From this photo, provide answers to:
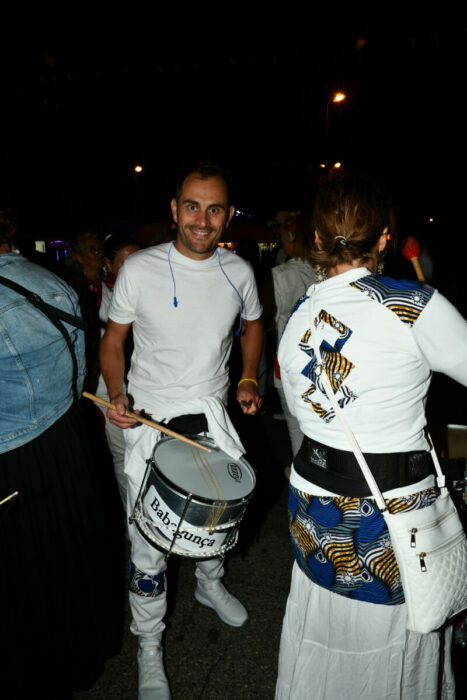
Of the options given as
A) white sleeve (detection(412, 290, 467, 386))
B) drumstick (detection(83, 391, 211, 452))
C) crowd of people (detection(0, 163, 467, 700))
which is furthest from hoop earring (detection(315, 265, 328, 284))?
drumstick (detection(83, 391, 211, 452))

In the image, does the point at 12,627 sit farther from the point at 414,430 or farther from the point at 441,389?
the point at 441,389

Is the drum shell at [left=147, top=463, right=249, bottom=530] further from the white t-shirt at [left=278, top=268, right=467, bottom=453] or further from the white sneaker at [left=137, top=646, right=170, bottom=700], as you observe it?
the white sneaker at [left=137, top=646, right=170, bottom=700]

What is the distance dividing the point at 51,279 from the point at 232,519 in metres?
1.21

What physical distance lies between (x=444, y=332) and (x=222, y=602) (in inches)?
81.8

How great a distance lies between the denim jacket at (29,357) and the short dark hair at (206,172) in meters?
0.93

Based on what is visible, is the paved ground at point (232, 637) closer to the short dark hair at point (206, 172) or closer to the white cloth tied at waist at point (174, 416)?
the white cloth tied at waist at point (174, 416)

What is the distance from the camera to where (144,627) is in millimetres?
2156

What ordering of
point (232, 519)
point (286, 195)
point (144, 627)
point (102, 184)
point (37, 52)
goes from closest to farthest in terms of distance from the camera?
point (232, 519) → point (144, 627) → point (37, 52) → point (102, 184) → point (286, 195)

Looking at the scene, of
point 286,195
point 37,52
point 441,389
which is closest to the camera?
point 37,52

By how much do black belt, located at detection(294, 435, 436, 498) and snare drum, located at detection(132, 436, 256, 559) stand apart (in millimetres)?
413

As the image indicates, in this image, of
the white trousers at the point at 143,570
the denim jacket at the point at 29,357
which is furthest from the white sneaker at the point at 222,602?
the denim jacket at the point at 29,357

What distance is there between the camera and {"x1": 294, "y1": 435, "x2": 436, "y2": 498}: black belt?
1.35 meters

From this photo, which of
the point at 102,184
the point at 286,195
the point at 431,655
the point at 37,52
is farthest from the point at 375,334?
the point at 286,195

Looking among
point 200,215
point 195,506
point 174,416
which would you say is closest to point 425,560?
point 195,506
